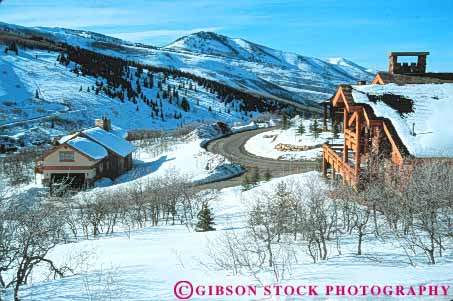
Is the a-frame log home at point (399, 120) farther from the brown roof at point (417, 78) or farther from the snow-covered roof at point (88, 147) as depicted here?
the snow-covered roof at point (88, 147)

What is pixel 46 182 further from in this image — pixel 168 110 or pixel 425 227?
pixel 168 110

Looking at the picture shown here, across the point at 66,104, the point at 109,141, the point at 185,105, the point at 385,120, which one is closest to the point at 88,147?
the point at 109,141

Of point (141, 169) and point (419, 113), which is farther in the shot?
point (141, 169)

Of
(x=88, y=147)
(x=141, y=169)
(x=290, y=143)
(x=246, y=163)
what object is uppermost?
(x=290, y=143)

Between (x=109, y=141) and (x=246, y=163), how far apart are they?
1376 centimetres

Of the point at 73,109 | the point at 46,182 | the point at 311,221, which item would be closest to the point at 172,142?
the point at 46,182

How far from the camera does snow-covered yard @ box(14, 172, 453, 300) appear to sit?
8664mm

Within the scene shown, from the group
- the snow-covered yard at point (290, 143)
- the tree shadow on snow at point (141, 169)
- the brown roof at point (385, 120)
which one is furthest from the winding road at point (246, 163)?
the brown roof at point (385, 120)

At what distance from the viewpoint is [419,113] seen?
16469 millimetres

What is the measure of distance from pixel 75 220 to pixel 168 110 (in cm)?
7603

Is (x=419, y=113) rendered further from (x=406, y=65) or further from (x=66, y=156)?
(x=66, y=156)

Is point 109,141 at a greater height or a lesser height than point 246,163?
greater

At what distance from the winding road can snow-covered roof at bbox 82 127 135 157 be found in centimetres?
901

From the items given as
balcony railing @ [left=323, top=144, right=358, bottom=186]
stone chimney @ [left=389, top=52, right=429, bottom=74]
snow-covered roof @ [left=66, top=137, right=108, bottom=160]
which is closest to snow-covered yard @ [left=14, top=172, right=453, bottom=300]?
balcony railing @ [left=323, top=144, right=358, bottom=186]
